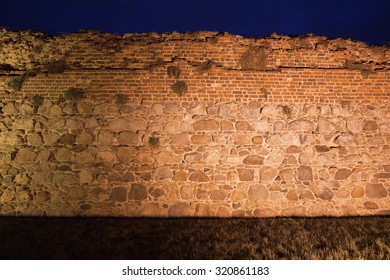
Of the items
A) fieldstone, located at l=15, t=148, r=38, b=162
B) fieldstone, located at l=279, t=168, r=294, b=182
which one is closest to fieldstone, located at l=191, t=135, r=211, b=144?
fieldstone, located at l=279, t=168, r=294, b=182

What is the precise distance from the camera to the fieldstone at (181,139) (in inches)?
227

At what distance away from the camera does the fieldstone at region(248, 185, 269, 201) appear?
5695 millimetres

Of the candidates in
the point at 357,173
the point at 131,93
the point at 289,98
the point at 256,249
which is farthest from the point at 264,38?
the point at 256,249

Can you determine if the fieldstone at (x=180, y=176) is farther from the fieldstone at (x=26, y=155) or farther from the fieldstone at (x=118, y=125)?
the fieldstone at (x=26, y=155)

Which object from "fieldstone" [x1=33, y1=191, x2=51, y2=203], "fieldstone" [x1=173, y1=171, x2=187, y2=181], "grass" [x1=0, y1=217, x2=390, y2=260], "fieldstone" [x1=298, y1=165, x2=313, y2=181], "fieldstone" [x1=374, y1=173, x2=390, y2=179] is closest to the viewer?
"grass" [x1=0, y1=217, x2=390, y2=260]

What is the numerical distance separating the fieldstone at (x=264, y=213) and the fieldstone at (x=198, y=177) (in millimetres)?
1181

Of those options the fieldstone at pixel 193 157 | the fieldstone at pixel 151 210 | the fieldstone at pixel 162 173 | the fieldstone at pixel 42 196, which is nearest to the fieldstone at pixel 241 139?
the fieldstone at pixel 193 157

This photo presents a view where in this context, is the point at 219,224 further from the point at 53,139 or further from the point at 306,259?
the point at 53,139

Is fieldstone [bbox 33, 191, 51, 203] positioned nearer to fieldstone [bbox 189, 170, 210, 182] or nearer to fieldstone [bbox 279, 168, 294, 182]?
fieldstone [bbox 189, 170, 210, 182]

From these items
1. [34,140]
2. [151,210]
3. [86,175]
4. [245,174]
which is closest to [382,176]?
[245,174]

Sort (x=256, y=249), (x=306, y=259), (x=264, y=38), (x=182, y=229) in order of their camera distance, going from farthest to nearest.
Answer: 1. (x=264, y=38)
2. (x=182, y=229)
3. (x=256, y=249)
4. (x=306, y=259)

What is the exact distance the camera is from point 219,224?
508 centimetres

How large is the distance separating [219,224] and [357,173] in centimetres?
314

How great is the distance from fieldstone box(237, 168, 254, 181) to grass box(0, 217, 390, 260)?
0.83 meters
